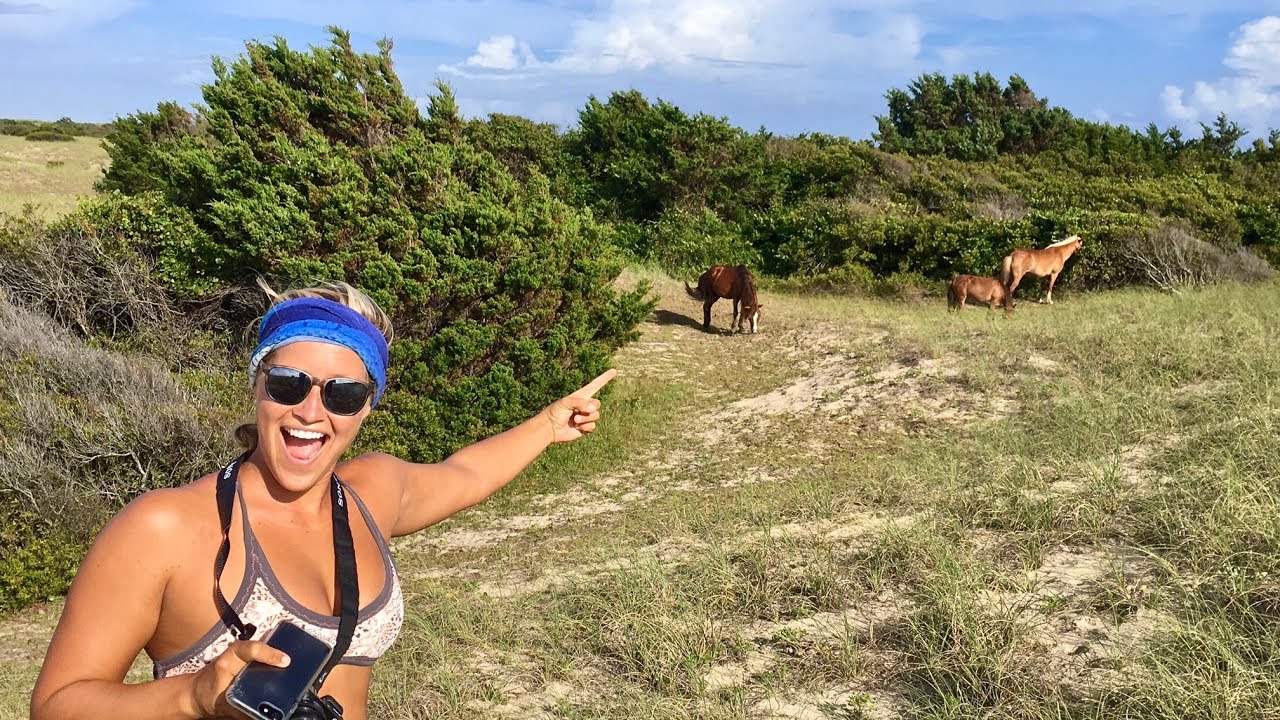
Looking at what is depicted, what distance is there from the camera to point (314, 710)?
152 cm

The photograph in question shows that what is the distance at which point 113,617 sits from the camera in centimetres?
162

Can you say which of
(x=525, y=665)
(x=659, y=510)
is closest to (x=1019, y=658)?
(x=525, y=665)

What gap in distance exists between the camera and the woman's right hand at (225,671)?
145 cm

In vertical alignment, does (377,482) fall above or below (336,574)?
above

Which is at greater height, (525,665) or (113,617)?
(113,617)

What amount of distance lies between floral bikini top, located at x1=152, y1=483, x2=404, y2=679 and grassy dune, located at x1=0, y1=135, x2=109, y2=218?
21.6 m

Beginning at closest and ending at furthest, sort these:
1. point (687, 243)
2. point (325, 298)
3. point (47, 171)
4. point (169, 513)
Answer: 1. point (169, 513)
2. point (325, 298)
3. point (687, 243)
4. point (47, 171)

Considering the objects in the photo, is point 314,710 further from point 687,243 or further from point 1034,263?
point 687,243

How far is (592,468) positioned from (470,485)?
273 inches

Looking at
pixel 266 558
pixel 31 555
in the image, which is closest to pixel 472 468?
Result: pixel 266 558

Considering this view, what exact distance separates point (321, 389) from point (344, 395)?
0.05m

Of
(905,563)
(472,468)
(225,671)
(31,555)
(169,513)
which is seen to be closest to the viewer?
(225,671)

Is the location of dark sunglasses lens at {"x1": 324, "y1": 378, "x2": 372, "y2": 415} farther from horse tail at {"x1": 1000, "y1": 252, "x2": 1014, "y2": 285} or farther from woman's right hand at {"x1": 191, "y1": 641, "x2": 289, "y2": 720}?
horse tail at {"x1": 1000, "y1": 252, "x2": 1014, "y2": 285}

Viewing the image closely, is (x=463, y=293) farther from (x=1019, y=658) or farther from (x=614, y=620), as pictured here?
(x=1019, y=658)
